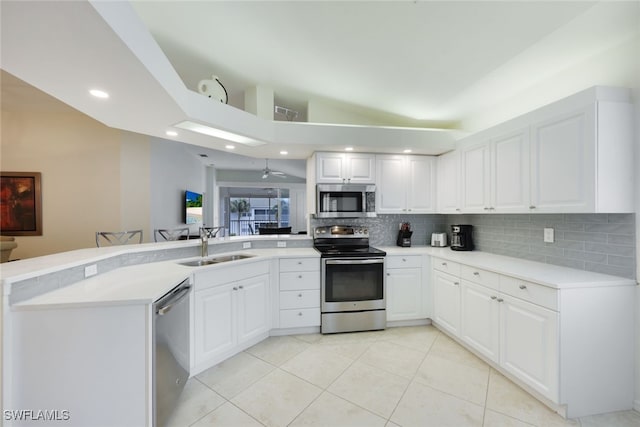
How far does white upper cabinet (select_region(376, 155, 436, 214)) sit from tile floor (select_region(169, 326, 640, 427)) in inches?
63.9

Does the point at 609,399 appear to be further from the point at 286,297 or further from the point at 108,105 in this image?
the point at 108,105

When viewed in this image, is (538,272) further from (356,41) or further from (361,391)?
(356,41)

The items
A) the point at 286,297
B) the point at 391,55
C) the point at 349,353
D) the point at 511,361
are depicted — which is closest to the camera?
the point at 511,361

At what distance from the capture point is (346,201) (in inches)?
129

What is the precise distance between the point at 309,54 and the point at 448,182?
220cm

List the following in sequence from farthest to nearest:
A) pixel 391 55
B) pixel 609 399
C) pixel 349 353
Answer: pixel 349 353 < pixel 391 55 < pixel 609 399

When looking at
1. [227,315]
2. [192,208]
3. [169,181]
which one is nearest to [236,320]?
[227,315]

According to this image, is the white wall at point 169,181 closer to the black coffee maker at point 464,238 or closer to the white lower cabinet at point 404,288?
the white lower cabinet at point 404,288

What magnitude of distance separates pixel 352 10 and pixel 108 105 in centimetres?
182

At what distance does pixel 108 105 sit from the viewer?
182 centimetres

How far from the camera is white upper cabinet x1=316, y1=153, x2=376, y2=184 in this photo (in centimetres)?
323

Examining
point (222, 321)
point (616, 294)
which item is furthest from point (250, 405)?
point (616, 294)

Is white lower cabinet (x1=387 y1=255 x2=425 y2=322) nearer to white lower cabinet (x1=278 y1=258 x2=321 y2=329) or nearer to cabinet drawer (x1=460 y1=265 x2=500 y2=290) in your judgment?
cabinet drawer (x1=460 y1=265 x2=500 y2=290)

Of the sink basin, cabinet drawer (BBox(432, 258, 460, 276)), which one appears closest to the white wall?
the sink basin
